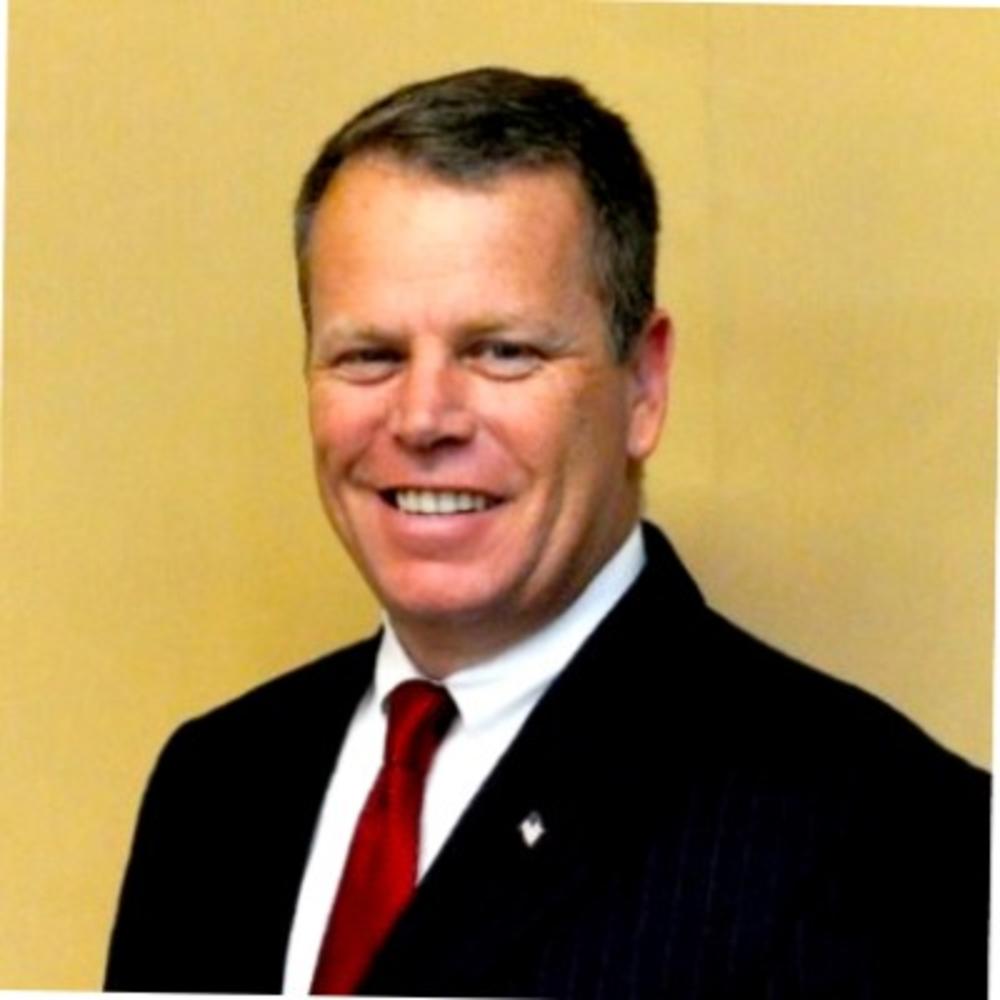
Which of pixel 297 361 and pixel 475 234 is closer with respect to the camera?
pixel 475 234

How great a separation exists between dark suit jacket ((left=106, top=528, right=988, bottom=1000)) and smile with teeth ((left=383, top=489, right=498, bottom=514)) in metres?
0.11

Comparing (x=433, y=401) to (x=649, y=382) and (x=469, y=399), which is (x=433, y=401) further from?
(x=649, y=382)

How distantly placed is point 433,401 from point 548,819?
9.8 inches

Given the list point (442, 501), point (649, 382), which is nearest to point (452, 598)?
point (442, 501)

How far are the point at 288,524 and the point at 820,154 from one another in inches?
16.3

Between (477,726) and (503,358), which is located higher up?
(503,358)

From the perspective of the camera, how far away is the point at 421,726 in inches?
51.1

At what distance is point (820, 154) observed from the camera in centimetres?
138

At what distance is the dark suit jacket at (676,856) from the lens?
121 centimetres

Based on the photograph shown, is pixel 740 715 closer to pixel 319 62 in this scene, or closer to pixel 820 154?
pixel 820 154

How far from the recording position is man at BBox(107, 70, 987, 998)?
1.22 meters

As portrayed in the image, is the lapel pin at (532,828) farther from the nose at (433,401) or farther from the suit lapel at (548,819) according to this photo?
the nose at (433,401)

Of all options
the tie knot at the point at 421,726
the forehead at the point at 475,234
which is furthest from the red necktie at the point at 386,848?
the forehead at the point at 475,234

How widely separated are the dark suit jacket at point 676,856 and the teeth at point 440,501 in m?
0.11
